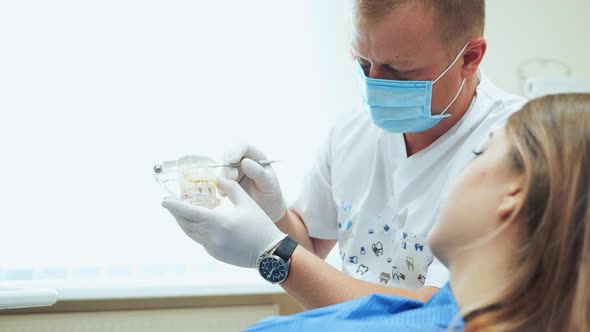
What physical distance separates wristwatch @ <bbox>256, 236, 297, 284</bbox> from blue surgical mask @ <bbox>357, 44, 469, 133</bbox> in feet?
1.29

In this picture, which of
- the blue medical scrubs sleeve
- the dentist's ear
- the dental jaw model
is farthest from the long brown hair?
the dental jaw model

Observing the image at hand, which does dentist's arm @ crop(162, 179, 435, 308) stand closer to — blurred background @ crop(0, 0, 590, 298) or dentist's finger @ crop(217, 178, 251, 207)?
dentist's finger @ crop(217, 178, 251, 207)

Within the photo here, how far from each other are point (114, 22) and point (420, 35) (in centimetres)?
122

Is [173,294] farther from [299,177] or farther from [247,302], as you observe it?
[299,177]

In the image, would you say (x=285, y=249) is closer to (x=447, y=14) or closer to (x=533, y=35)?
(x=447, y=14)

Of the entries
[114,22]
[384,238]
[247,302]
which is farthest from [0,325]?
[384,238]

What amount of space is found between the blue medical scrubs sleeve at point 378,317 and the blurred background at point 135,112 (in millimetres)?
1076

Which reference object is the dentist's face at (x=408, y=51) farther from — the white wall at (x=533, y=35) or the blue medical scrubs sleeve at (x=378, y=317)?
the white wall at (x=533, y=35)

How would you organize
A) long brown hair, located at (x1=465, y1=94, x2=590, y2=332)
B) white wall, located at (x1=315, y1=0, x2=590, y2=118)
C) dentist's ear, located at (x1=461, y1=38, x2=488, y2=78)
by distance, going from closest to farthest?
1. long brown hair, located at (x1=465, y1=94, x2=590, y2=332)
2. dentist's ear, located at (x1=461, y1=38, x2=488, y2=78)
3. white wall, located at (x1=315, y1=0, x2=590, y2=118)

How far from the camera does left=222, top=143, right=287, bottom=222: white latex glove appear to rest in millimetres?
1676

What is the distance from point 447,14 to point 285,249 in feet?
2.09

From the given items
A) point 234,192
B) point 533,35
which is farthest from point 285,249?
point 533,35

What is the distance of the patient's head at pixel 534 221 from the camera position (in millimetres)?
937

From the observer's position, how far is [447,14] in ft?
4.92
